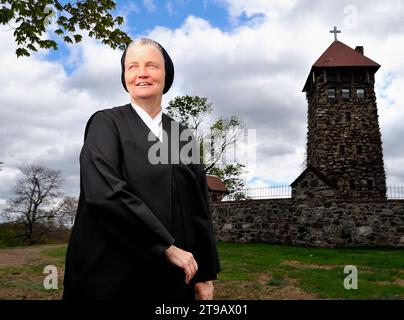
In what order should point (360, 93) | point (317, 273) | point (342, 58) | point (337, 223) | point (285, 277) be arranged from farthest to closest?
point (342, 58)
point (360, 93)
point (337, 223)
point (317, 273)
point (285, 277)

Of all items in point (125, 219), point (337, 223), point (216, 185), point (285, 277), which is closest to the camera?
point (125, 219)

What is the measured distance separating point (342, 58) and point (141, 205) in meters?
31.0

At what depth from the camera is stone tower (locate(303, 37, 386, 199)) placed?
27.9m

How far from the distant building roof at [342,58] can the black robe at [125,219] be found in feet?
95.6

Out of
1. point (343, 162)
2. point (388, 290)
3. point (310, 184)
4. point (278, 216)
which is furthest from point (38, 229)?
point (343, 162)

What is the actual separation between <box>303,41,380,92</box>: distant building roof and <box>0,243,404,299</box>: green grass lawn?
1946 centimetres

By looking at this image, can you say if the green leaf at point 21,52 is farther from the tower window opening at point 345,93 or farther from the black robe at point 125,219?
the tower window opening at point 345,93

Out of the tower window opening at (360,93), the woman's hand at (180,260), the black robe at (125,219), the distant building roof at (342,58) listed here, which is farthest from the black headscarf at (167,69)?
the tower window opening at (360,93)

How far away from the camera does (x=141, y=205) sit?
4.86 ft

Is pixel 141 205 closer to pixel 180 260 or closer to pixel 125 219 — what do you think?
pixel 125 219

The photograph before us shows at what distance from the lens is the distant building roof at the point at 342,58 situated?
93.8 feet

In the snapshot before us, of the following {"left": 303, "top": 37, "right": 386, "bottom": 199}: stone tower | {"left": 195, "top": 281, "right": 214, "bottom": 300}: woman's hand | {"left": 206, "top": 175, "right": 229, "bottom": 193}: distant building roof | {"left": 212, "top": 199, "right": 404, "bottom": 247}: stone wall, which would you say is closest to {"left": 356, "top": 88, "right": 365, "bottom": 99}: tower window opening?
{"left": 303, "top": 37, "right": 386, "bottom": 199}: stone tower

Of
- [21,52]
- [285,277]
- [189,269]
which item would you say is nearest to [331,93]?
[285,277]
